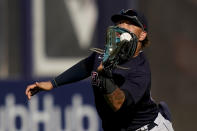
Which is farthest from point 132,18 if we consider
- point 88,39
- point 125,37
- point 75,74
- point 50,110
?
point 88,39

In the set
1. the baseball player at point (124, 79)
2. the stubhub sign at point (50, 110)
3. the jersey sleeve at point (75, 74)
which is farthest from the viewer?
the stubhub sign at point (50, 110)

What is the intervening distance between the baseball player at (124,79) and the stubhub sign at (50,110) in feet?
7.48

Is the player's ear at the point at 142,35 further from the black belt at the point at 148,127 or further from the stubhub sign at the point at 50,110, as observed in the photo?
the stubhub sign at the point at 50,110

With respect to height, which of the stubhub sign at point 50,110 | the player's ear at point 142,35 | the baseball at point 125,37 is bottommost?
the stubhub sign at point 50,110

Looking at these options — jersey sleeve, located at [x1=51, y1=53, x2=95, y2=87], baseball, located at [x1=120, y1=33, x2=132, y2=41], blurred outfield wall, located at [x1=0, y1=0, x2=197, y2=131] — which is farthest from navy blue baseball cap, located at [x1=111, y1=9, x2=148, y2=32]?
blurred outfield wall, located at [x1=0, y1=0, x2=197, y2=131]

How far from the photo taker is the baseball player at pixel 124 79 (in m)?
4.38

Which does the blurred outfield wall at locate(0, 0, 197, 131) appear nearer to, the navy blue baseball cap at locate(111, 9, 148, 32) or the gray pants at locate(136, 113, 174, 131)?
the gray pants at locate(136, 113, 174, 131)

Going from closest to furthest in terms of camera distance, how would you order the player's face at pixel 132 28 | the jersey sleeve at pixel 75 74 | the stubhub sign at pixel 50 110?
the player's face at pixel 132 28 < the jersey sleeve at pixel 75 74 < the stubhub sign at pixel 50 110

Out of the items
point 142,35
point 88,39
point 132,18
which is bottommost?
point 88,39

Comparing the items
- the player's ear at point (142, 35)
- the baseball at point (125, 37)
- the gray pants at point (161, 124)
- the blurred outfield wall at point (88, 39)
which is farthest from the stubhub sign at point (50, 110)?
the baseball at point (125, 37)

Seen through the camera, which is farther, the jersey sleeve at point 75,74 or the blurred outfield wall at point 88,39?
the blurred outfield wall at point 88,39

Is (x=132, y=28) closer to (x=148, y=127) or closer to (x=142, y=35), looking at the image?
(x=142, y=35)

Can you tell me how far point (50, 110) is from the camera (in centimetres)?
761

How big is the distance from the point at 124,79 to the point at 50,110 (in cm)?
Answer: 303
